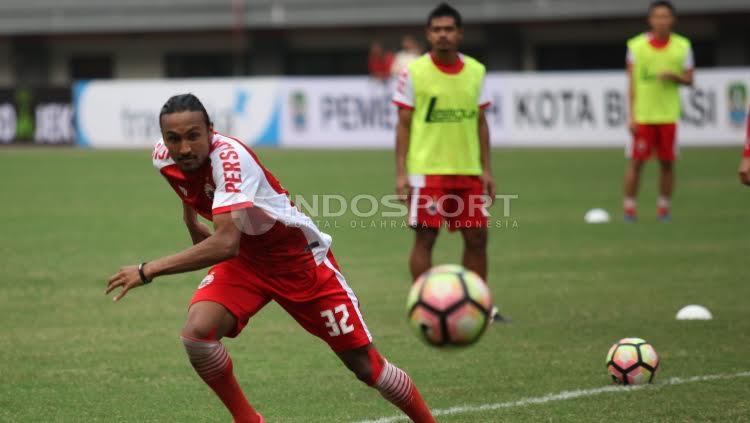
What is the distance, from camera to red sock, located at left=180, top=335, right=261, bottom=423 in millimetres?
5469

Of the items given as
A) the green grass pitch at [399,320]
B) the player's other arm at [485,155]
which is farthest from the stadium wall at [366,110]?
the player's other arm at [485,155]

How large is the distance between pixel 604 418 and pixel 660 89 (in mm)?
9318

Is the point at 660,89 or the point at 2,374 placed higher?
the point at 660,89

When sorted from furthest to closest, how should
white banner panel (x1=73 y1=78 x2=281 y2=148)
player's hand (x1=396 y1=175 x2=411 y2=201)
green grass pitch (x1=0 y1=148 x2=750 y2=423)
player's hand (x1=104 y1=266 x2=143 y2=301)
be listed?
1. white banner panel (x1=73 y1=78 x2=281 y2=148)
2. player's hand (x1=396 y1=175 x2=411 y2=201)
3. green grass pitch (x1=0 y1=148 x2=750 y2=423)
4. player's hand (x1=104 y1=266 x2=143 y2=301)

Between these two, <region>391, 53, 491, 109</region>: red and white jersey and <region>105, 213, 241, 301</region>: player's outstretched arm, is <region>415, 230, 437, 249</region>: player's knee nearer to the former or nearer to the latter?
<region>391, 53, 491, 109</region>: red and white jersey

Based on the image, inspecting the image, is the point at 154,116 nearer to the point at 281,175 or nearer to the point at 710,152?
the point at 281,175

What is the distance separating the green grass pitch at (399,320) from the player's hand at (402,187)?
0.95 metres

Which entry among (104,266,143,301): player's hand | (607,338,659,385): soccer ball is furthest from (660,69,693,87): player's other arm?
(104,266,143,301): player's hand

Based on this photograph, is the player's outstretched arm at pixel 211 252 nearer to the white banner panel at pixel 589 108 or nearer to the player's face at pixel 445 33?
the player's face at pixel 445 33

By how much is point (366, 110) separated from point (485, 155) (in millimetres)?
19871

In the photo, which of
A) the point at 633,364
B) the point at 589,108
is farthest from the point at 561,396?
the point at 589,108

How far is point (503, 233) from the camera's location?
14.2 meters

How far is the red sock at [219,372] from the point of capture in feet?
17.9

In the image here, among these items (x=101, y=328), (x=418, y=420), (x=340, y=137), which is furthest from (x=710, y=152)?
(x=418, y=420)
